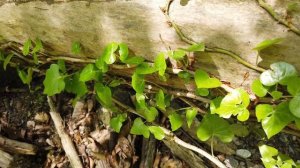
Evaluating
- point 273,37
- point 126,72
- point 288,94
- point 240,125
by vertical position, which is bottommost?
point 240,125

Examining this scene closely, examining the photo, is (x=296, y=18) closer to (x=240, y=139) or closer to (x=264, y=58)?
(x=264, y=58)

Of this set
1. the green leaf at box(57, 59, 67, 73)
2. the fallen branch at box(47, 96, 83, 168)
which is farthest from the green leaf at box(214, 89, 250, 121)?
the fallen branch at box(47, 96, 83, 168)

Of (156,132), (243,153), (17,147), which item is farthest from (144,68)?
(17,147)

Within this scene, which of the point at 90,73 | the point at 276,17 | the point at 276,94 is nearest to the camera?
the point at 276,17

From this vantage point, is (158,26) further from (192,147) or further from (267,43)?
(192,147)

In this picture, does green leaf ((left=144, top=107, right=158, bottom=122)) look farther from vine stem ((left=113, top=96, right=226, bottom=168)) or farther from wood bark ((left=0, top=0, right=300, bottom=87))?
wood bark ((left=0, top=0, right=300, bottom=87))

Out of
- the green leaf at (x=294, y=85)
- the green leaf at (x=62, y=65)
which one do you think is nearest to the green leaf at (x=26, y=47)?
the green leaf at (x=62, y=65)

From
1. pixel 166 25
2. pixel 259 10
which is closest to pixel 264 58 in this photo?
pixel 259 10
